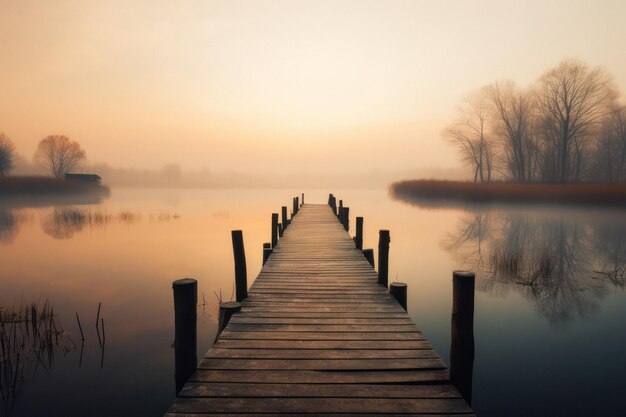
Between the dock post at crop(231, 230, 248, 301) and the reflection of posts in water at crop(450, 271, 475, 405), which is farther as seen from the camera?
the dock post at crop(231, 230, 248, 301)

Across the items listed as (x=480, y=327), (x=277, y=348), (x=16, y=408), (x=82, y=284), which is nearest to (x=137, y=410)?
(x=16, y=408)

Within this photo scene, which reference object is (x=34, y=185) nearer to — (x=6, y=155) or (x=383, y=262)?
(x=6, y=155)

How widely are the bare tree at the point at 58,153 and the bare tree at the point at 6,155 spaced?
14.3 feet

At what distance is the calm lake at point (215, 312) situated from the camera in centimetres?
623

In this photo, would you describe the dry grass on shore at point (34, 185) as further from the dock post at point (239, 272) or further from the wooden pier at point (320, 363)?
the wooden pier at point (320, 363)

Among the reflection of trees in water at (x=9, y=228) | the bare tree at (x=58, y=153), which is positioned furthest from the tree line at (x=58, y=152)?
the reflection of trees in water at (x=9, y=228)

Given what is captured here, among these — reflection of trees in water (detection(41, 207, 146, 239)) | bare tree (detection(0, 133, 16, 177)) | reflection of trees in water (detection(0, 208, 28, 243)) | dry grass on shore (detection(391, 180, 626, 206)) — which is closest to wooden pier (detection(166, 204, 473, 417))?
reflection of trees in water (detection(41, 207, 146, 239))

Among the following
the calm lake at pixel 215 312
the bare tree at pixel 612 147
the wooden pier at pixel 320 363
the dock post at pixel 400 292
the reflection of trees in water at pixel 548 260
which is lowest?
the calm lake at pixel 215 312

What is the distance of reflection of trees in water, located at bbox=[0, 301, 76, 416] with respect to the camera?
618cm

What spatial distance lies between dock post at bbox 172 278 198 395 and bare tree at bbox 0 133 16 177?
75990mm

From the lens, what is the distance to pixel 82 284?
13227 millimetres

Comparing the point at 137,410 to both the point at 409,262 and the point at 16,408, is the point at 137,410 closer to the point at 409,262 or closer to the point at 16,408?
the point at 16,408

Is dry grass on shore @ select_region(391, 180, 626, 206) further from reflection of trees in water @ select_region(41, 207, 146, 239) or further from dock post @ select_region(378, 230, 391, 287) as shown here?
reflection of trees in water @ select_region(41, 207, 146, 239)

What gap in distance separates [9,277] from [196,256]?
23.9ft
